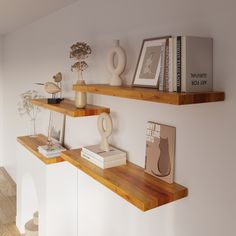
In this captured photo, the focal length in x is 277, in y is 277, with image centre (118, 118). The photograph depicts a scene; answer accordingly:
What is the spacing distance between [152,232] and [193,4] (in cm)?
119

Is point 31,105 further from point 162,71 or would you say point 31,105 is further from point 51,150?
point 162,71

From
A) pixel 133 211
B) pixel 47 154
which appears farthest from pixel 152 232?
pixel 47 154

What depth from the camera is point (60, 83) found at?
2568 millimetres

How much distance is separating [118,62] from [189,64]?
1.90ft

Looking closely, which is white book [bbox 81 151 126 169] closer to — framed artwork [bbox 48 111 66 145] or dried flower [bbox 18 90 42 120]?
framed artwork [bbox 48 111 66 145]

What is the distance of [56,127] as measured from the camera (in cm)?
270

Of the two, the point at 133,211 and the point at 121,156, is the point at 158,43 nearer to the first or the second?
the point at 121,156

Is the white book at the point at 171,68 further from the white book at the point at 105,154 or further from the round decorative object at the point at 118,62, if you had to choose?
the white book at the point at 105,154

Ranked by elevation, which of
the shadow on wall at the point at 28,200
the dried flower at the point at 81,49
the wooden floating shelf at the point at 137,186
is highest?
the dried flower at the point at 81,49

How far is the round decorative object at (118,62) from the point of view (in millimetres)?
1574

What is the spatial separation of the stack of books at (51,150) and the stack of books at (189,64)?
4.73ft

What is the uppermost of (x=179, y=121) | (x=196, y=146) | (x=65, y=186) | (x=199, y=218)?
(x=179, y=121)

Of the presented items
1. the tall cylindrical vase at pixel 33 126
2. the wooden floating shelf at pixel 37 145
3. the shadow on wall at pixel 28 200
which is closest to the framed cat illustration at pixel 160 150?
the wooden floating shelf at pixel 37 145

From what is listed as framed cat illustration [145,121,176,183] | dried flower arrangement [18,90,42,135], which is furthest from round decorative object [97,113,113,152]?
dried flower arrangement [18,90,42,135]
